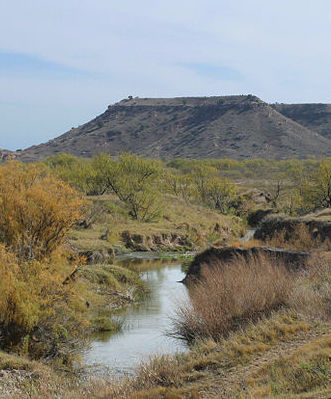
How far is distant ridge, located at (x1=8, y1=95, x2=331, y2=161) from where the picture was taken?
150 m

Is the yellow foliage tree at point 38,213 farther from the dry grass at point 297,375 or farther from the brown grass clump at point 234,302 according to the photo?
the dry grass at point 297,375

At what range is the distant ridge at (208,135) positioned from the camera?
15038 centimetres

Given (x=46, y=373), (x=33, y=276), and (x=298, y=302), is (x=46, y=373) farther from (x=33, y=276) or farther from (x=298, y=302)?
(x=298, y=302)

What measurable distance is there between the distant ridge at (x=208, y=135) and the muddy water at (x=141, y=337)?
117 m

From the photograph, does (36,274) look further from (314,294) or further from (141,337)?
(314,294)

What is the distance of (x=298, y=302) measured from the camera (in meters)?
16.5

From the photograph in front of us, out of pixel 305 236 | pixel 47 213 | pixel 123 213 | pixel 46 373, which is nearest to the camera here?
pixel 46 373

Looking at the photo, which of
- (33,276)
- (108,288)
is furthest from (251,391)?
(108,288)

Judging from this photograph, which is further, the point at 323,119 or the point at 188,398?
the point at 323,119

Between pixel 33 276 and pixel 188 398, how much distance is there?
793cm

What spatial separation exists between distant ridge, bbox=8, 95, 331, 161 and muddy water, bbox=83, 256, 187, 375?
11674cm

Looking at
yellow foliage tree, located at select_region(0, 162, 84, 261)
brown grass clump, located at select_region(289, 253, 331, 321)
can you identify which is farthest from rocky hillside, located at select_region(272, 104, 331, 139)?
brown grass clump, located at select_region(289, 253, 331, 321)

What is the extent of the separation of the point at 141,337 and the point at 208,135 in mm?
146295

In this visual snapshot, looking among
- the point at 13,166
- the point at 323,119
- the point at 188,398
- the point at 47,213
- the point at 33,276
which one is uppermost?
the point at 323,119
